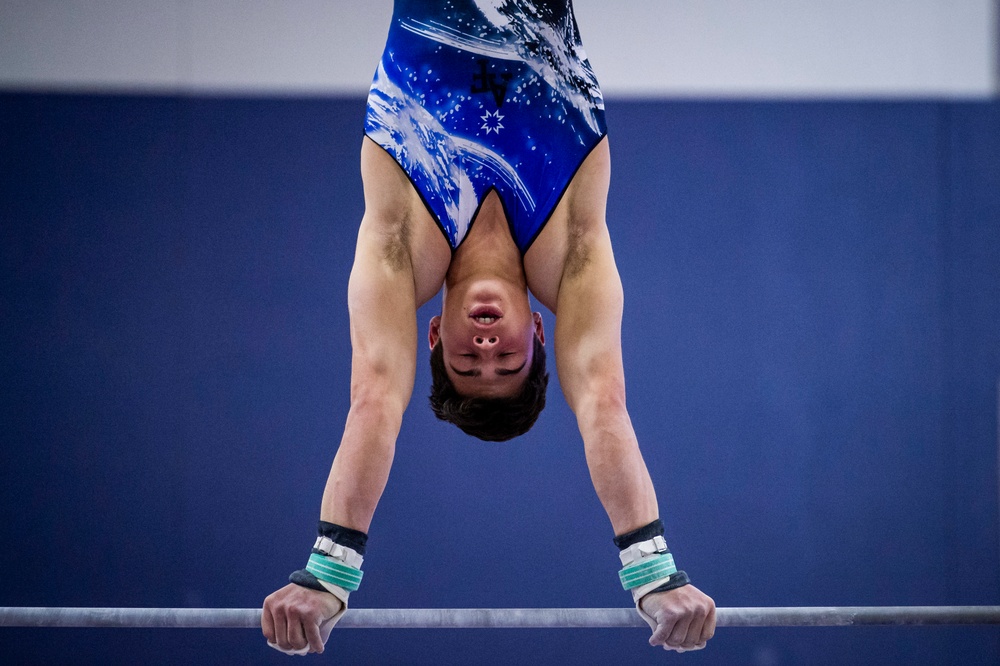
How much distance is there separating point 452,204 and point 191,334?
2.21m

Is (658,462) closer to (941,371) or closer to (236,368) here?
(941,371)

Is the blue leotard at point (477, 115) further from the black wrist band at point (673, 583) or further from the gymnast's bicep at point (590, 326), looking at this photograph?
the black wrist band at point (673, 583)

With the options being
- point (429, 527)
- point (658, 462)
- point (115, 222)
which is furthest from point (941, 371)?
point (115, 222)

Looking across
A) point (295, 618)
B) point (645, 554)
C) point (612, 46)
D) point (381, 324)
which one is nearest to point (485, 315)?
point (381, 324)

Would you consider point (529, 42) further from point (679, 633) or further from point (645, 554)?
point (679, 633)

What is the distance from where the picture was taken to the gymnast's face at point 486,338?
5.69 feet

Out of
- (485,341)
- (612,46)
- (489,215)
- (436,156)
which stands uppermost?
(612,46)

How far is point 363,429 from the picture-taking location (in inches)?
61.2

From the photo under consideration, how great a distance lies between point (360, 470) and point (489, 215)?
0.63 metres

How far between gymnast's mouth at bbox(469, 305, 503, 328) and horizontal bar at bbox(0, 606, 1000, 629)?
0.54 m

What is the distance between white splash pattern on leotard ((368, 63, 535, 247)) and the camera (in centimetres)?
180

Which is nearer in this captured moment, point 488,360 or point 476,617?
point 476,617

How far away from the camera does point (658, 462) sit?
11.9 ft

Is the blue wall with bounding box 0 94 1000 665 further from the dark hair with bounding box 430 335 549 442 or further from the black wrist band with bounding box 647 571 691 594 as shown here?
the black wrist band with bounding box 647 571 691 594
